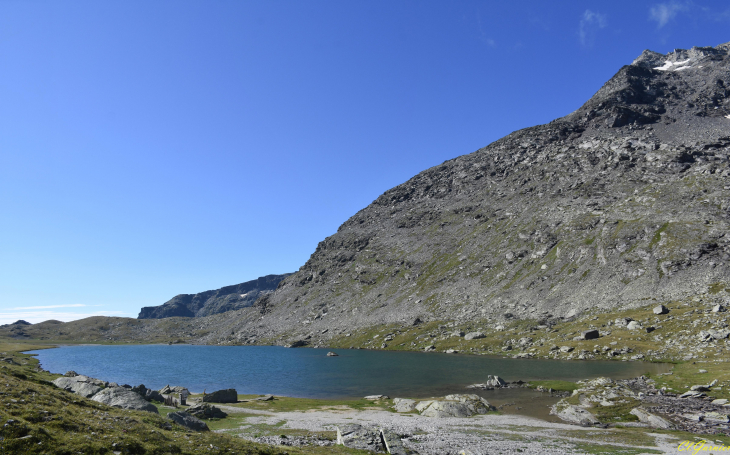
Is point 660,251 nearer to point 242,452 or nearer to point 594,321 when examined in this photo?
point 594,321

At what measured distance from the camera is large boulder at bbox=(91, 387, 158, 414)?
1359 inches

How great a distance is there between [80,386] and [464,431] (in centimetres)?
4139

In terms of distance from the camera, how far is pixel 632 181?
190750 mm

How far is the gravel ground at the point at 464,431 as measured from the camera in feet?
104

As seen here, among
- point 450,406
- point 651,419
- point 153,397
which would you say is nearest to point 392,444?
point 450,406

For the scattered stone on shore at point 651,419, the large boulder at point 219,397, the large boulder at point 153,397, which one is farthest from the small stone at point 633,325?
the large boulder at point 153,397

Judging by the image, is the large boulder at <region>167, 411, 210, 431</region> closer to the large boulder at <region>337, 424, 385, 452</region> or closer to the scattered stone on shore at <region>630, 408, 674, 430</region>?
the large boulder at <region>337, 424, 385, 452</region>

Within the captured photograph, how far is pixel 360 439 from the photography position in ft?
102

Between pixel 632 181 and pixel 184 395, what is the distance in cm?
22227

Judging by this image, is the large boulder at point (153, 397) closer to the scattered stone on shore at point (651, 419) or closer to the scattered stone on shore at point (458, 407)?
the scattered stone on shore at point (458, 407)

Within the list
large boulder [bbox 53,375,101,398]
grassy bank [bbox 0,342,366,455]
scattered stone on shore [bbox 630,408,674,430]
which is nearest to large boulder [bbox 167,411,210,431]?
grassy bank [bbox 0,342,366,455]

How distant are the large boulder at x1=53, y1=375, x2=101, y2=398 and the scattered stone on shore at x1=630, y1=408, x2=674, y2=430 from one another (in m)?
59.2

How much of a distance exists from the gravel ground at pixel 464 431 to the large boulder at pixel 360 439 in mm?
1930

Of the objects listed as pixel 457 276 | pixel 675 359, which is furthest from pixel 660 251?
pixel 457 276
